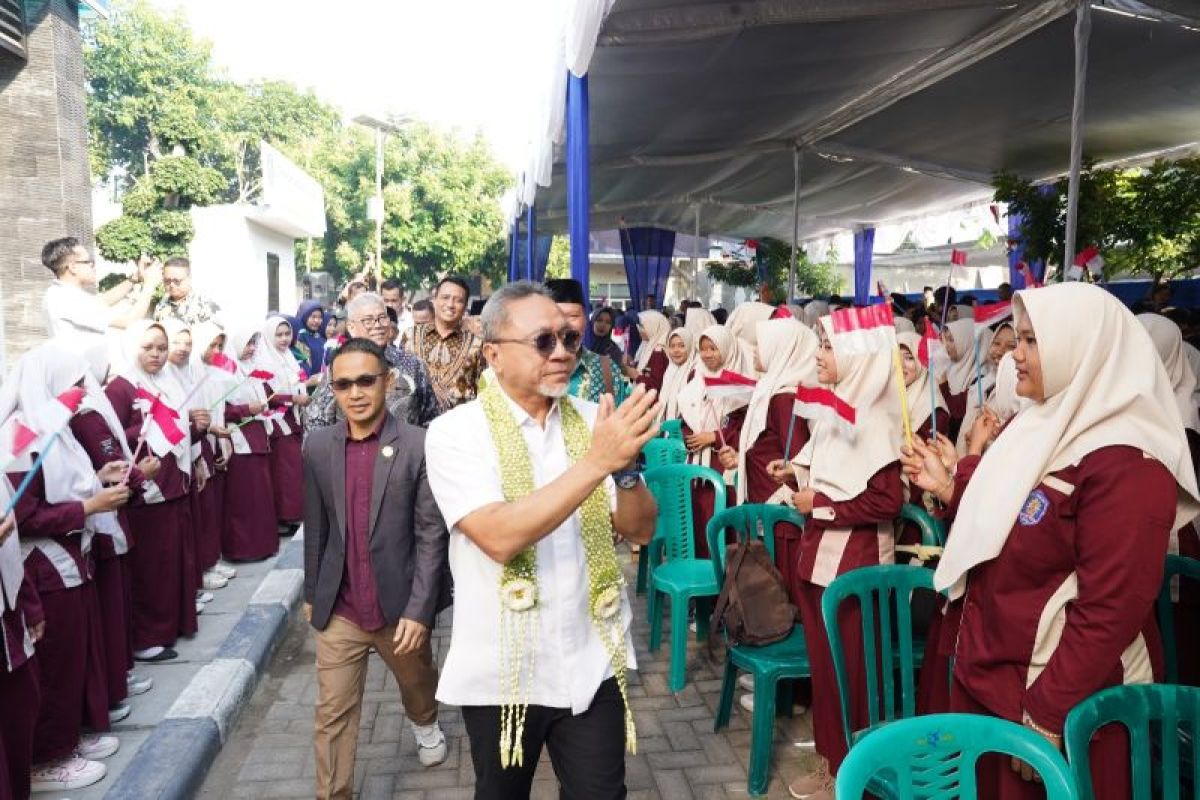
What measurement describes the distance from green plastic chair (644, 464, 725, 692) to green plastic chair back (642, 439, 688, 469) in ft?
2.15

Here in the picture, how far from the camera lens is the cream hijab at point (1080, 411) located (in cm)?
188

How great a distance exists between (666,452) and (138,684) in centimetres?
319

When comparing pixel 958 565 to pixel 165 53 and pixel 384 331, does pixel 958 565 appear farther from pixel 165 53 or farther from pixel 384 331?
pixel 165 53

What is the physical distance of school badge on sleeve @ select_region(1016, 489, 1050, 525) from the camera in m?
1.96

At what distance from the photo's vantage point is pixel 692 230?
1970cm

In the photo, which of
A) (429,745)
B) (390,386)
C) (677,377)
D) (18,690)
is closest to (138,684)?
(18,690)

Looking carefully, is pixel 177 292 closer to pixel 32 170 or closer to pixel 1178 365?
pixel 32 170

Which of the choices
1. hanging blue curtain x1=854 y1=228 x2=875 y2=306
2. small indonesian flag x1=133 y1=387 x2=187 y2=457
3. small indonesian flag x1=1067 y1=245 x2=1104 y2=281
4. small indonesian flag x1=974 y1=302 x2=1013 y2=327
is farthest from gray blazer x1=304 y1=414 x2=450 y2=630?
hanging blue curtain x1=854 y1=228 x2=875 y2=306

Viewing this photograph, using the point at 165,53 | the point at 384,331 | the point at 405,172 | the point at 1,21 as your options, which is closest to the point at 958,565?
the point at 384,331

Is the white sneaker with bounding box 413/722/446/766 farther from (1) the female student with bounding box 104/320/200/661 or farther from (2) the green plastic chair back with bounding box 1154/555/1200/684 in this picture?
(2) the green plastic chair back with bounding box 1154/555/1200/684

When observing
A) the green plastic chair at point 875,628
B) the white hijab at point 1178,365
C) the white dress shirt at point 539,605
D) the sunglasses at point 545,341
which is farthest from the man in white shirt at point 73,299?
the white hijab at point 1178,365

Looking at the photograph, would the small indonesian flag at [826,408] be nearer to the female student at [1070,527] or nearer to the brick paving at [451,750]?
the female student at [1070,527]

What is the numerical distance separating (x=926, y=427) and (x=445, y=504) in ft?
10.4

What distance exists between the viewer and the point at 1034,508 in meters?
1.98
